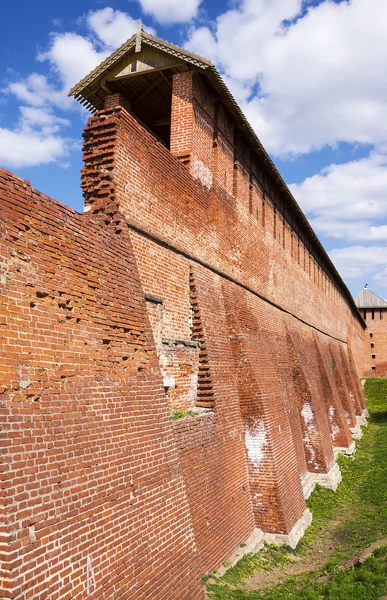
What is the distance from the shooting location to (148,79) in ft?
32.8

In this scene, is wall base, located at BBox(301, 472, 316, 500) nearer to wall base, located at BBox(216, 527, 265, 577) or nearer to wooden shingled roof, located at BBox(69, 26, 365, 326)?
wall base, located at BBox(216, 527, 265, 577)

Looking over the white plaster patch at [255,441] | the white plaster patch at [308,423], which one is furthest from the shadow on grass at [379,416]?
the white plaster patch at [255,441]

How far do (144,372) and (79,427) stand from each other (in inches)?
55.2

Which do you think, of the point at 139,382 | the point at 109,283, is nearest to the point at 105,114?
the point at 109,283

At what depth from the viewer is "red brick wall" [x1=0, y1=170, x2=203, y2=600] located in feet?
11.3

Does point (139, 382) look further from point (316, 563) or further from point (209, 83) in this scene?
point (209, 83)

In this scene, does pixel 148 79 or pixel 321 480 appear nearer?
pixel 148 79

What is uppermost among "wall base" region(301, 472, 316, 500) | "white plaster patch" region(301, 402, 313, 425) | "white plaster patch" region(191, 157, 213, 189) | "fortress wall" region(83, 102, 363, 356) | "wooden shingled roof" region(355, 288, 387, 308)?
"wooden shingled roof" region(355, 288, 387, 308)

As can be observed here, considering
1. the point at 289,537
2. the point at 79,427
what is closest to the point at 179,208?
the point at 79,427

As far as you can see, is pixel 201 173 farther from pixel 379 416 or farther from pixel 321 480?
pixel 379 416

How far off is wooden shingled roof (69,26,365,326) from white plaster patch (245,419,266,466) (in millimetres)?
6926

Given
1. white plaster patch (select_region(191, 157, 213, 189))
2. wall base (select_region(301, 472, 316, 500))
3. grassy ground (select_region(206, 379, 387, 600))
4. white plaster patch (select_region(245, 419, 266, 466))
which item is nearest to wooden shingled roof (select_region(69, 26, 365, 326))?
white plaster patch (select_region(191, 157, 213, 189))

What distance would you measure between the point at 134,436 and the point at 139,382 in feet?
2.13

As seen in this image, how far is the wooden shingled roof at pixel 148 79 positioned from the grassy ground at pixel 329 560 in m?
8.80
